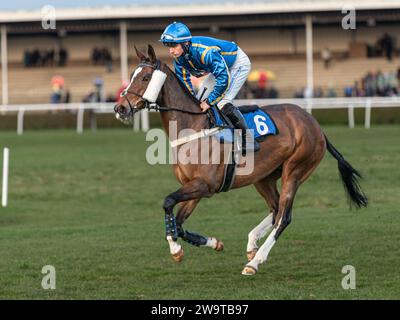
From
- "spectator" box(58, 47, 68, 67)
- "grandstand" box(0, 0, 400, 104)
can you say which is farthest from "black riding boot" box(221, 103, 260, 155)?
"spectator" box(58, 47, 68, 67)

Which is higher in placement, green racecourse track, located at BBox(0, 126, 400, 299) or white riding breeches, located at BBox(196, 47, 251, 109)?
white riding breeches, located at BBox(196, 47, 251, 109)

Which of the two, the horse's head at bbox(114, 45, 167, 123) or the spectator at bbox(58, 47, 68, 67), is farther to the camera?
the spectator at bbox(58, 47, 68, 67)

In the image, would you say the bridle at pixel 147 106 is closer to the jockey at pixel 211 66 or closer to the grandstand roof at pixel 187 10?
the jockey at pixel 211 66

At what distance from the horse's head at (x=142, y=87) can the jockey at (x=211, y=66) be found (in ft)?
0.67

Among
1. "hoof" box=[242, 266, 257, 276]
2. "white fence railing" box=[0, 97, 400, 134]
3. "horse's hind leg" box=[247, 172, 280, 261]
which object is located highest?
"white fence railing" box=[0, 97, 400, 134]

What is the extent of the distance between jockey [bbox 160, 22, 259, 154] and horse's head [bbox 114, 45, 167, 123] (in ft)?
0.67

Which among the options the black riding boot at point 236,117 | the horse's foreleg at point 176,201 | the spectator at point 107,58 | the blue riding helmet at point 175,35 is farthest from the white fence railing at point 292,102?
the horse's foreleg at point 176,201

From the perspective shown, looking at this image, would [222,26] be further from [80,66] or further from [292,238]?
[292,238]

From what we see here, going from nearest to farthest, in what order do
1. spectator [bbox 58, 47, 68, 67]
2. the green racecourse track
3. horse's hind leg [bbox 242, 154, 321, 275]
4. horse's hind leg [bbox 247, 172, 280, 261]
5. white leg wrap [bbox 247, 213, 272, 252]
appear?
the green racecourse track < horse's hind leg [bbox 242, 154, 321, 275] < white leg wrap [bbox 247, 213, 272, 252] < horse's hind leg [bbox 247, 172, 280, 261] < spectator [bbox 58, 47, 68, 67]

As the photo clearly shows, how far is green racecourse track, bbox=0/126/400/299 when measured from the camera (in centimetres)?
815

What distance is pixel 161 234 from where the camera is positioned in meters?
11.6

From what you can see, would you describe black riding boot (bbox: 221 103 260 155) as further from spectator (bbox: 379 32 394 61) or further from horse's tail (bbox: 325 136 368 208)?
spectator (bbox: 379 32 394 61)

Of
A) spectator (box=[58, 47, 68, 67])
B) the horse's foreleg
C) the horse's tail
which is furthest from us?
spectator (box=[58, 47, 68, 67])

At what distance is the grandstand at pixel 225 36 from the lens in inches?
1415
